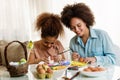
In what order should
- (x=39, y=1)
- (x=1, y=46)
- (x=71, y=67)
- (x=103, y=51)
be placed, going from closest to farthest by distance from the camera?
1. (x=71, y=67)
2. (x=103, y=51)
3. (x=1, y=46)
4. (x=39, y=1)

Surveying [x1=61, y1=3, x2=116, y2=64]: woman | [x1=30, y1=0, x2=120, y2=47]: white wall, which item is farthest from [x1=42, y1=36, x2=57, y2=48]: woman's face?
[x1=30, y1=0, x2=120, y2=47]: white wall

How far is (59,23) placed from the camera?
95.8 inches

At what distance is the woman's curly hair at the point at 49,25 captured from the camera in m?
2.33

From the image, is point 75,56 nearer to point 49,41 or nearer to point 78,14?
point 49,41

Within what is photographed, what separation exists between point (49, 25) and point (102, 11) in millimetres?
1134

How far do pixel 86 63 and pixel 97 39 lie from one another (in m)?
0.41

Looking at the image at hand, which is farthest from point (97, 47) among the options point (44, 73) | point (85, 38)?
point (44, 73)

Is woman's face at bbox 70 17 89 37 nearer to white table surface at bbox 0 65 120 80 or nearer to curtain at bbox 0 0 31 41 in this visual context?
white table surface at bbox 0 65 120 80

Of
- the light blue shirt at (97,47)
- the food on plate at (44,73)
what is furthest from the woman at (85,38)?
the food on plate at (44,73)

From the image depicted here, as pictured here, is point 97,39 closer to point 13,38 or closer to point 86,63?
point 86,63

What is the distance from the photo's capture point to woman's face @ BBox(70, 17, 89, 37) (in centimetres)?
230

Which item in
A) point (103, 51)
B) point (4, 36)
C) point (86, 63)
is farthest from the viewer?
point (4, 36)

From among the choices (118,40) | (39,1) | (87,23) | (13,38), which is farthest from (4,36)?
(118,40)

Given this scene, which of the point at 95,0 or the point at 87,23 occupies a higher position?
the point at 95,0
